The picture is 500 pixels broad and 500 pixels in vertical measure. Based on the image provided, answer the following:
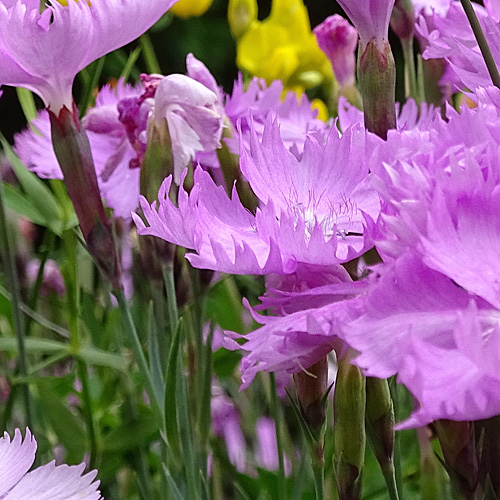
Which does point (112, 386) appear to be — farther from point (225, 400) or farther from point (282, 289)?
point (282, 289)

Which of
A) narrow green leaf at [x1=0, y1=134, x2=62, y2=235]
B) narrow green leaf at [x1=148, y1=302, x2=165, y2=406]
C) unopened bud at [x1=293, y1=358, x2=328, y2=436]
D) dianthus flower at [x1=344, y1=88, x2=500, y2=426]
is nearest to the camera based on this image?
dianthus flower at [x1=344, y1=88, x2=500, y2=426]

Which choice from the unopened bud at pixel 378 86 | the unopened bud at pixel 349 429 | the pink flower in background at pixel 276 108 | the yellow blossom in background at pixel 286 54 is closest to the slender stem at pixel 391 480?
the unopened bud at pixel 349 429

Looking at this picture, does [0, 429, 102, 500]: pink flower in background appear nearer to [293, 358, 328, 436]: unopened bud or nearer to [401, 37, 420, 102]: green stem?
[293, 358, 328, 436]: unopened bud

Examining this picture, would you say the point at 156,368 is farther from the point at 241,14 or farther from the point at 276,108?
the point at 241,14

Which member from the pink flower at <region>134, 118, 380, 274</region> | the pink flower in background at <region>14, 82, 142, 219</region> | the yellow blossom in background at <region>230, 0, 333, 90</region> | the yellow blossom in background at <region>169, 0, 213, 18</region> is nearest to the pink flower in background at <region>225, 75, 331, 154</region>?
the pink flower in background at <region>14, 82, 142, 219</region>

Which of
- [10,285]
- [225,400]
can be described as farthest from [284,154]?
[225,400]

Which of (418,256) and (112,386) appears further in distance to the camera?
(112,386)
